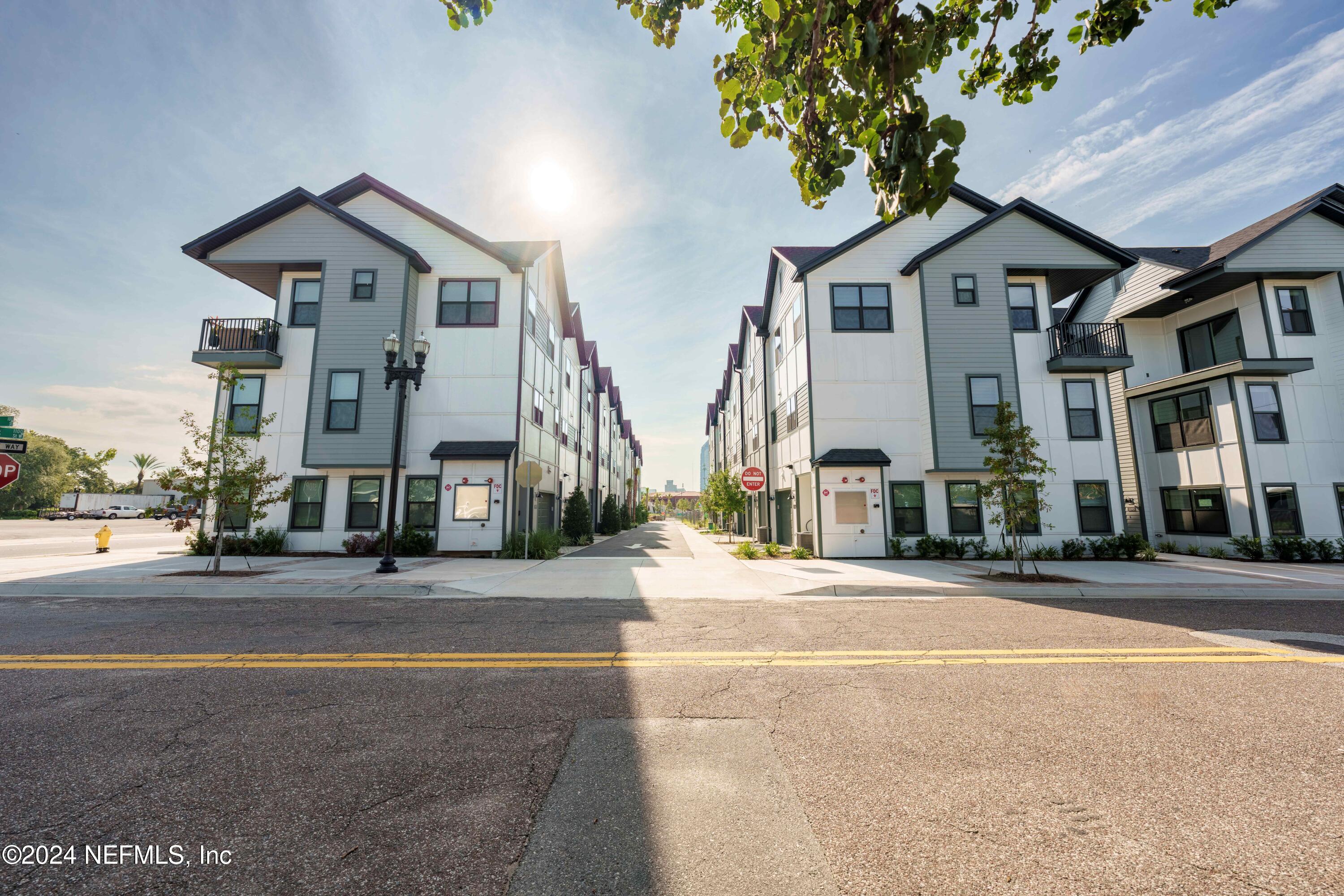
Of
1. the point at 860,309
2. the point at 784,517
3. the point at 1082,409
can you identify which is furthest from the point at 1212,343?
the point at 784,517

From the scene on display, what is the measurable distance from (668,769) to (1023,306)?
21112mm

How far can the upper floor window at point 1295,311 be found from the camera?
58.5 ft

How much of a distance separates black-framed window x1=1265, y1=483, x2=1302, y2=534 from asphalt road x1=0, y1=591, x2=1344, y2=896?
55.4 feet

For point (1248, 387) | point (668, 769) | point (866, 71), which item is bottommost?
point (668, 769)

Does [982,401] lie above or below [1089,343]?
below

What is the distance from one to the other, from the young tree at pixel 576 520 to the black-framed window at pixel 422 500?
760 cm

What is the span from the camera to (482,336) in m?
18.4

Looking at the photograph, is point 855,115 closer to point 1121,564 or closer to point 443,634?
point 443,634

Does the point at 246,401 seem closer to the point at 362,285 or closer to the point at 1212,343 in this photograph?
the point at 362,285

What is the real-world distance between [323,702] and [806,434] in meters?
16.4

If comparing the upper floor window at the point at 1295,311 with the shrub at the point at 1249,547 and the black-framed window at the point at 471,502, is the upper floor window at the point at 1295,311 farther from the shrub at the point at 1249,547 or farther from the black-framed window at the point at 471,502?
the black-framed window at the point at 471,502

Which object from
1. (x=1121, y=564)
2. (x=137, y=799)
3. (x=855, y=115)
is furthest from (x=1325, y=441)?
(x=137, y=799)

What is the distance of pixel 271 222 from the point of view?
723 inches

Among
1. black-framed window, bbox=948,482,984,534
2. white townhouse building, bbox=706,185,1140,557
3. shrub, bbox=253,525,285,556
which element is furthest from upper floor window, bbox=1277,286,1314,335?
shrub, bbox=253,525,285,556
